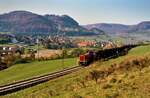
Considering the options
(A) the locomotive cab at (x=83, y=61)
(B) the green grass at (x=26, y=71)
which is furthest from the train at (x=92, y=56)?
(B) the green grass at (x=26, y=71)

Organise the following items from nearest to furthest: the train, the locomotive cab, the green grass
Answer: the green grass, the locomotive cab, the train

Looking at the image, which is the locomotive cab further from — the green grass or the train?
the green grass

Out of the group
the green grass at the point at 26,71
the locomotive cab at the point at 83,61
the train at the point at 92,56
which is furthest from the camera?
the train at the point at 92,56

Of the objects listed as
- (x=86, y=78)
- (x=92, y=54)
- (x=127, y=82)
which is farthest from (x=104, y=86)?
(x=92, y=54)

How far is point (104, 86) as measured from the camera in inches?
888

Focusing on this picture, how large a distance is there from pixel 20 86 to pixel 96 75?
24.3 ft

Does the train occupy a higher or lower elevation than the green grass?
higher

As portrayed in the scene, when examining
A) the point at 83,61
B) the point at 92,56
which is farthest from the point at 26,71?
the point at 92,56

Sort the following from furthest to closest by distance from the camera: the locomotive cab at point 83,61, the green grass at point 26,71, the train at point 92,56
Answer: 1. the train at point 92,56
2. the locomotive cab at point 83,61
3. the green grass at point 26,71

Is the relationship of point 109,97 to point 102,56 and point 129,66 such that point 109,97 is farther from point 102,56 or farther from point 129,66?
point 102,56

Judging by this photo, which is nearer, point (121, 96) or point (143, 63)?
point (121, 96)

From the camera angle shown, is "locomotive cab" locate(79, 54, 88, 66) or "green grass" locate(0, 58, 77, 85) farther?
"locomotive cab" locate(79, 54, 88, 66)

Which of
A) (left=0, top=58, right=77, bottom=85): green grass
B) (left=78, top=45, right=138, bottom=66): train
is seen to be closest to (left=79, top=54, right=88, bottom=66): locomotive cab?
(left=78, top=45, right=138, bottom=66): train

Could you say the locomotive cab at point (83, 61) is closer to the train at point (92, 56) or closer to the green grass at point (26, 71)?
the train at point (92, 56)
